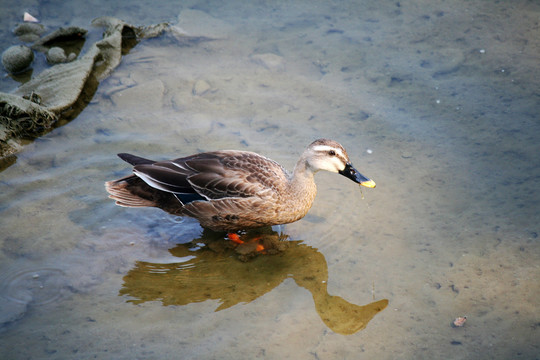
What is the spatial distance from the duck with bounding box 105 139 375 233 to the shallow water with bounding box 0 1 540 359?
38cm

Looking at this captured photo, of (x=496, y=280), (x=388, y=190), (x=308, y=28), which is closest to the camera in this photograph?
(x=496, y=280)

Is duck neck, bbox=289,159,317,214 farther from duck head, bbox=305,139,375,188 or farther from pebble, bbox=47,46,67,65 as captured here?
pebble, bbox=47,46,67,65

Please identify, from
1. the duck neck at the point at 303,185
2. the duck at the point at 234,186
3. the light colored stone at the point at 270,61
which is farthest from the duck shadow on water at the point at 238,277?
the light colored stone at the point at 270,61

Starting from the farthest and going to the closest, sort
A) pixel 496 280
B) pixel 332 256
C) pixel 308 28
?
pixel 308 28 < pixel 332 256 < pixel 496 280

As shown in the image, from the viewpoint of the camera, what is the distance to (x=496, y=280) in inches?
189

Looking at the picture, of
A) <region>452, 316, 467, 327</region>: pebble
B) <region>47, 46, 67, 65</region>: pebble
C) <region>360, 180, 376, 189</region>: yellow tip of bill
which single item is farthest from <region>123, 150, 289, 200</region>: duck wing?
<region>47, 46, 67, 65</region>: pebble

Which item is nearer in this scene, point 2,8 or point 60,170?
point 60,170

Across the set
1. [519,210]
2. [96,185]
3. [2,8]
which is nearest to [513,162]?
[519,210]

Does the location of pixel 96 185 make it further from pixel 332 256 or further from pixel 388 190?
pixel 388 190

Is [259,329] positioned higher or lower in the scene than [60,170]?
lower

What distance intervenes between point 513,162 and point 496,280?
1.72 meters

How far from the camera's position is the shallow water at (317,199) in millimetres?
4465

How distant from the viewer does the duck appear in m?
5.17

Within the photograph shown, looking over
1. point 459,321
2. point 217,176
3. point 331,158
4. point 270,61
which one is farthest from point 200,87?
point 459,321
